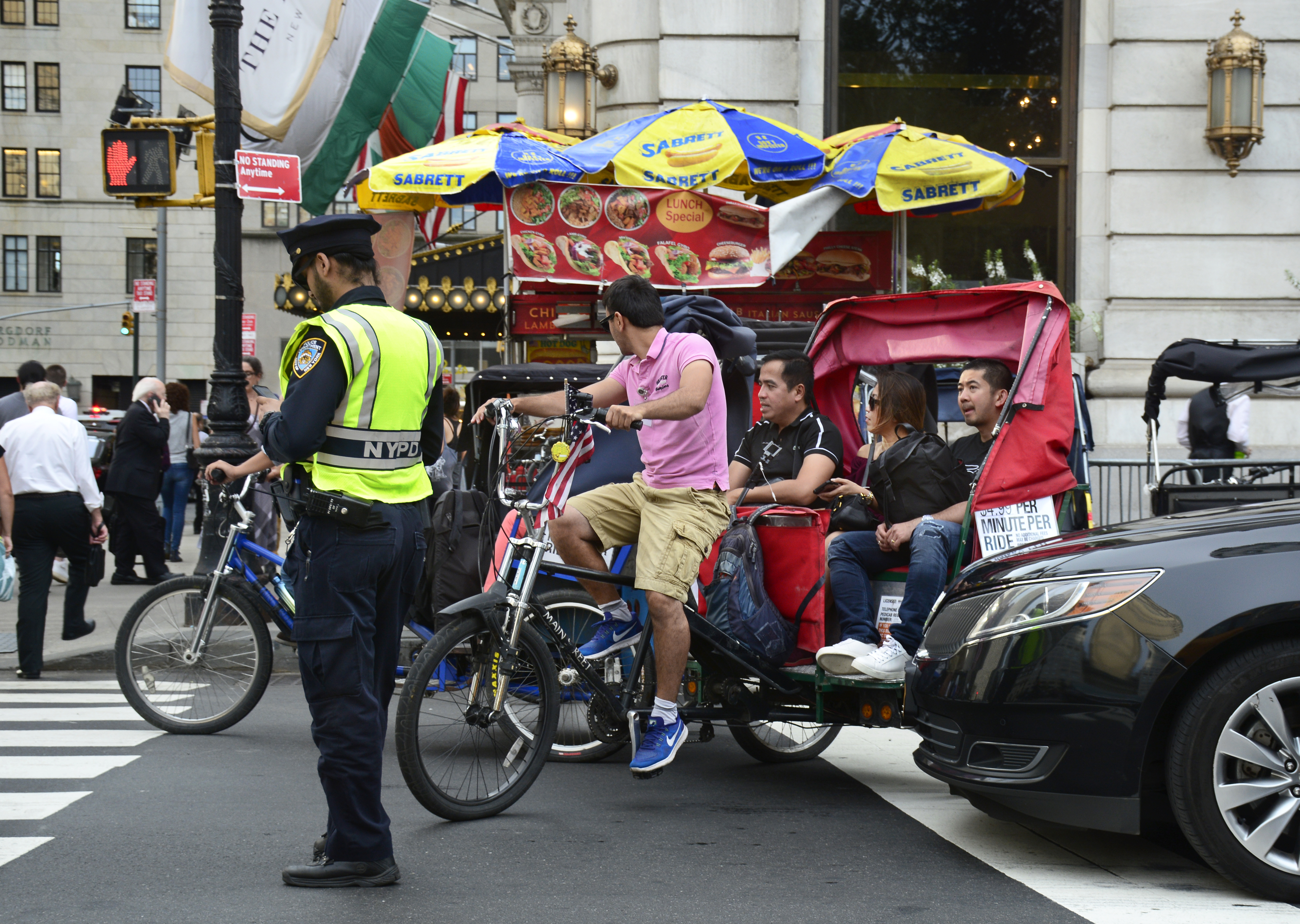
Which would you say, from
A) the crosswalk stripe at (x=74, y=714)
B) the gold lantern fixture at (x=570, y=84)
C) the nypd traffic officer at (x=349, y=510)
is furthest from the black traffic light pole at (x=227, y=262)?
the nypd traffic officer at (x=349, y=510)

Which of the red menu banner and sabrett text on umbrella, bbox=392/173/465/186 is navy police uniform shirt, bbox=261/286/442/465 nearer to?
sabrett text on umbrella, bbox=392/173/465/186

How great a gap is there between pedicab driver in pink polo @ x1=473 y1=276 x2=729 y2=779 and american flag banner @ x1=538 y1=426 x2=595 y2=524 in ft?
0.98

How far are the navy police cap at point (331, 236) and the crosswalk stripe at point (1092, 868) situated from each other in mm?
2996

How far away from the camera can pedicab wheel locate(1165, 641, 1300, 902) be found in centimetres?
413

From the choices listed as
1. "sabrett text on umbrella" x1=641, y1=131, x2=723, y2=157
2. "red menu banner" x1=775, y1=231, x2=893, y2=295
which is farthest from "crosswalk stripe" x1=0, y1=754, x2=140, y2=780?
"red menu banner" x1=775, y1=231, x2=893, y2=295

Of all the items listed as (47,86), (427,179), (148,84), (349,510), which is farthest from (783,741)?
(47,86)

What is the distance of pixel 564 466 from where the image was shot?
20.3 feet

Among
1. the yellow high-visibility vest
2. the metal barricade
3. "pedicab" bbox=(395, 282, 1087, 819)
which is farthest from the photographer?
the metal barricade

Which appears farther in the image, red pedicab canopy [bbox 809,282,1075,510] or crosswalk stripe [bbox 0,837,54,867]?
red pedicab canopy [bbox 809,282,1075,510]

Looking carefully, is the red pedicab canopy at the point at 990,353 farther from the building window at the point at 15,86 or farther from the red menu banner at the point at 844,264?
the building window at the point at 15,86

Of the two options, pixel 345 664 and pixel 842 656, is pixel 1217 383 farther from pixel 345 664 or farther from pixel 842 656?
pixel 345 664

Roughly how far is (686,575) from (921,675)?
1.12 metres

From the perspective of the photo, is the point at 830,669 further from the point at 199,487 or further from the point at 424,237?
the point at 424,237

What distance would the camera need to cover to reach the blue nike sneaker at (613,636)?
576 cm
